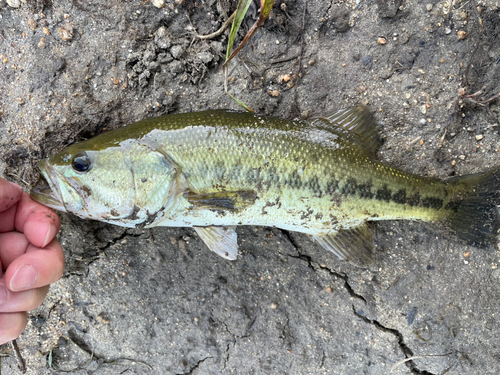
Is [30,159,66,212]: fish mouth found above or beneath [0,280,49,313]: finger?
above

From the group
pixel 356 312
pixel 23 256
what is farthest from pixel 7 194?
pixel 356 312

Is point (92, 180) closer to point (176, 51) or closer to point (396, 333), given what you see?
point (176, 51)

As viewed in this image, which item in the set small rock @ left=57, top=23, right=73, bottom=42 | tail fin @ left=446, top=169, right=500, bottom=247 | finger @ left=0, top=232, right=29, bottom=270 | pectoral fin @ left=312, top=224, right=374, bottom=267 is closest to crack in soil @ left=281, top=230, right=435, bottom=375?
pectoral fin @ left=312, top=224, right=374, bottom=267

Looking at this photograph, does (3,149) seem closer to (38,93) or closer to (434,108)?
(38,93)

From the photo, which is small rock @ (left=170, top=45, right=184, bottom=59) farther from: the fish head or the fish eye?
the fish eye

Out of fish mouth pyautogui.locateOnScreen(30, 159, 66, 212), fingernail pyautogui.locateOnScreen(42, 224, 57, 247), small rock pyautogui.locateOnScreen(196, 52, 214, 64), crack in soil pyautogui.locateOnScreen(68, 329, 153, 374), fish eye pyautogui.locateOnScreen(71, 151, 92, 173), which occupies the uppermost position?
small rock pyautogui.locateOnScreen(196, 52, 214, 64)

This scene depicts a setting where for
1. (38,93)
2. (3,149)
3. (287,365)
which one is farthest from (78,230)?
(287,365)

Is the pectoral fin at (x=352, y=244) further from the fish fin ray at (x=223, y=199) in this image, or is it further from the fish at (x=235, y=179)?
the fish fin ray at (x=223, y=199)
